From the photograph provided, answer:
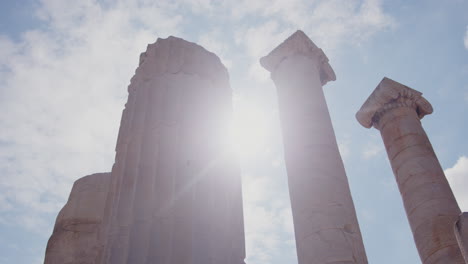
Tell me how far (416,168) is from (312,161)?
16.5ft

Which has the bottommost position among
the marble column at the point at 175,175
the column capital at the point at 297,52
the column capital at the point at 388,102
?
the marble column at the point at 175,175

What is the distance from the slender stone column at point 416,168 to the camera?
13461mm

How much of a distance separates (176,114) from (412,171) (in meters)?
8.68

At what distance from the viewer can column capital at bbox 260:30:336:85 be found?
15.3 meters

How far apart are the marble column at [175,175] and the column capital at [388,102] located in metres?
7.39

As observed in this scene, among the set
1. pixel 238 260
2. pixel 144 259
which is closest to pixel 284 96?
pixel 238 260

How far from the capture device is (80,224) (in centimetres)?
1491

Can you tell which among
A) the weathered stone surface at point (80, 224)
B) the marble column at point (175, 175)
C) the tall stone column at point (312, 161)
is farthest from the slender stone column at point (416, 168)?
the weathered stone surface at point (80, 224)

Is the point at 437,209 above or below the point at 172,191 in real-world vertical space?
above

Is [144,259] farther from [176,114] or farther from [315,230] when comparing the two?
[315,230]

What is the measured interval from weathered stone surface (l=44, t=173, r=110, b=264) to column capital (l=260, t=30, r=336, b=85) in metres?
6.74

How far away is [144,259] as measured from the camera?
8.05 metres

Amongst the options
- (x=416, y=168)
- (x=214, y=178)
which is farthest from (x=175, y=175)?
(x=416, y=168)

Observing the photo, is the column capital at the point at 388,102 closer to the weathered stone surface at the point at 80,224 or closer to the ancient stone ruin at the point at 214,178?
the ancient stone ruin at the point at 214,178
